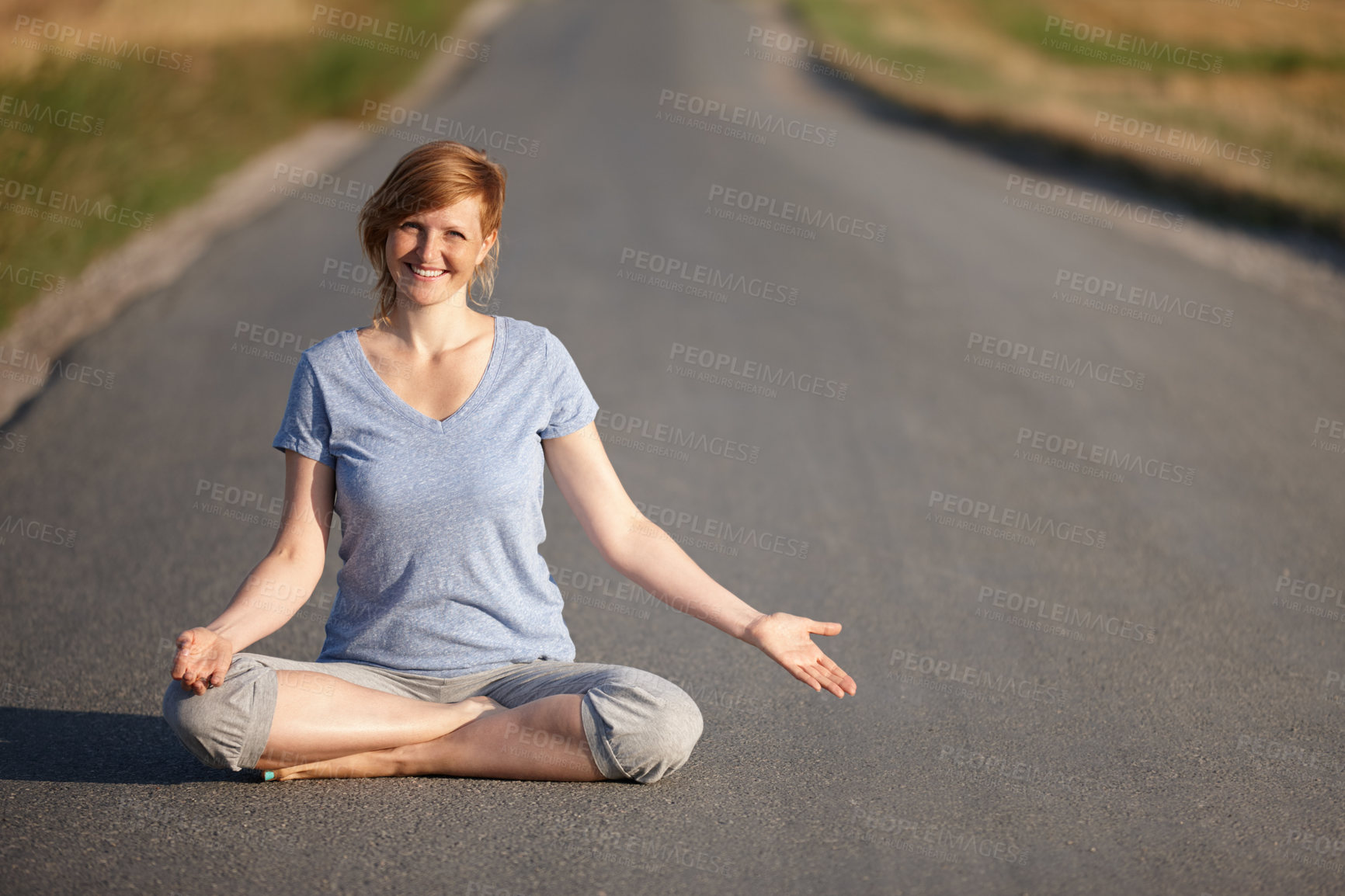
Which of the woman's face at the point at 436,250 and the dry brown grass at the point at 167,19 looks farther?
the dry brown grass at the point at 167,19

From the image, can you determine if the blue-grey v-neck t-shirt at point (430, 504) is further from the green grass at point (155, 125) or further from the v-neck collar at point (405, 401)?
the green grass at point (155, 125)

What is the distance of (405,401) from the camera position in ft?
10.6

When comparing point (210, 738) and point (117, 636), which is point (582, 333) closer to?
point (117, 636)

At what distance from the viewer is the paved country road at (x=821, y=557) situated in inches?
118

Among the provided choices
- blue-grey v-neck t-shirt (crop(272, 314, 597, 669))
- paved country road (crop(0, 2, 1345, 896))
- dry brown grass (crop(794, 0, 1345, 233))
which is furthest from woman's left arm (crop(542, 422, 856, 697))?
dry brown grass (crop(794, 0, 1345, 233))

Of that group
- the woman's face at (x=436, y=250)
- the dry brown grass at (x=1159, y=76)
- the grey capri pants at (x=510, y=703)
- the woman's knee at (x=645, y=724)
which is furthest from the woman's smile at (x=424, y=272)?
the dry brown grass at (x=1159, y=76)

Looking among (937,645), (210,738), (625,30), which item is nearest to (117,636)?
(210,738)

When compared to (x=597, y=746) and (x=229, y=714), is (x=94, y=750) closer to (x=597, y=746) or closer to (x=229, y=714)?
(x=229, y=714)

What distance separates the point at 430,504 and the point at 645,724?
31.4 inches

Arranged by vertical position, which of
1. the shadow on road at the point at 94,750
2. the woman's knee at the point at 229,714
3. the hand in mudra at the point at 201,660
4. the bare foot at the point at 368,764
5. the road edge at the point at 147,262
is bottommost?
the road edge at the point at 147,262

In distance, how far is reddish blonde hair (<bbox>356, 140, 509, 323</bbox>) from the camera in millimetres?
3139

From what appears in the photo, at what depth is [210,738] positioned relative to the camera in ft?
9.72

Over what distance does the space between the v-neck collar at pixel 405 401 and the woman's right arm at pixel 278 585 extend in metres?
0.26

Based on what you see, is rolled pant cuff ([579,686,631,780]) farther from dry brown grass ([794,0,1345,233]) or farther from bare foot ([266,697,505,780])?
dry brown grass ([794,0,1345,233])
